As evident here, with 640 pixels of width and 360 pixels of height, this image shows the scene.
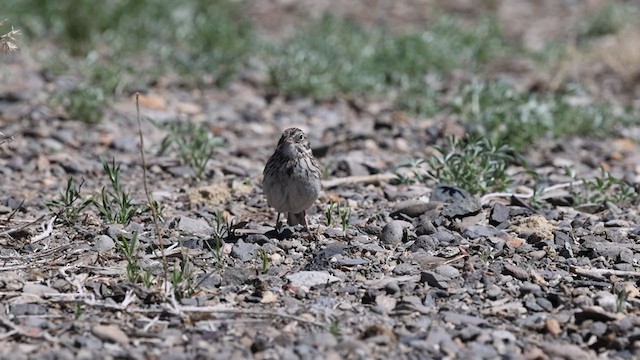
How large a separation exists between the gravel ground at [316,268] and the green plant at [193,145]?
0.35 feet

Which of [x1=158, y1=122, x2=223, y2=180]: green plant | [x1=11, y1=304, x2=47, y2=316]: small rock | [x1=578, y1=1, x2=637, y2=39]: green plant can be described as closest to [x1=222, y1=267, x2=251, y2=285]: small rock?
[x1=11, y1=304, x2=47, y2=316]: small rock

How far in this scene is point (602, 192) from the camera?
A: 25.2ft

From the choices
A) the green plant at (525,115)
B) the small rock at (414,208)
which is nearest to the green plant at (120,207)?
the small rock at (414,208)

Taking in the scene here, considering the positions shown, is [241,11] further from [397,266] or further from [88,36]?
[397,266]

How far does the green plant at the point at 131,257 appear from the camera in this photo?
5.51 metres

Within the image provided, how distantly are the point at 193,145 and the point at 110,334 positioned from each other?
3730 millimetres

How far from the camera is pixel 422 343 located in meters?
4.97

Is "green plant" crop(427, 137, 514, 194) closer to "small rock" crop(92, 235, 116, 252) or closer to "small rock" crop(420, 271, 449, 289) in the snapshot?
"small rock" crop(420, 271, 449, 289)

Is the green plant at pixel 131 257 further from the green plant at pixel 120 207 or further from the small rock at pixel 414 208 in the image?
the small rock at pixel 414 208

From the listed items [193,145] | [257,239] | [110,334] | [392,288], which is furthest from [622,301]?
[193,145]

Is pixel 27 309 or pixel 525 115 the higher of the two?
pixel 27 309

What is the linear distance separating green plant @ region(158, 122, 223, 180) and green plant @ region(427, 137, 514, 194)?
1748 millimetres

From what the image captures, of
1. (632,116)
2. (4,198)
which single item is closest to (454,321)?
(4,198)

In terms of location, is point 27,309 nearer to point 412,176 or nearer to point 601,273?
point 601,273
